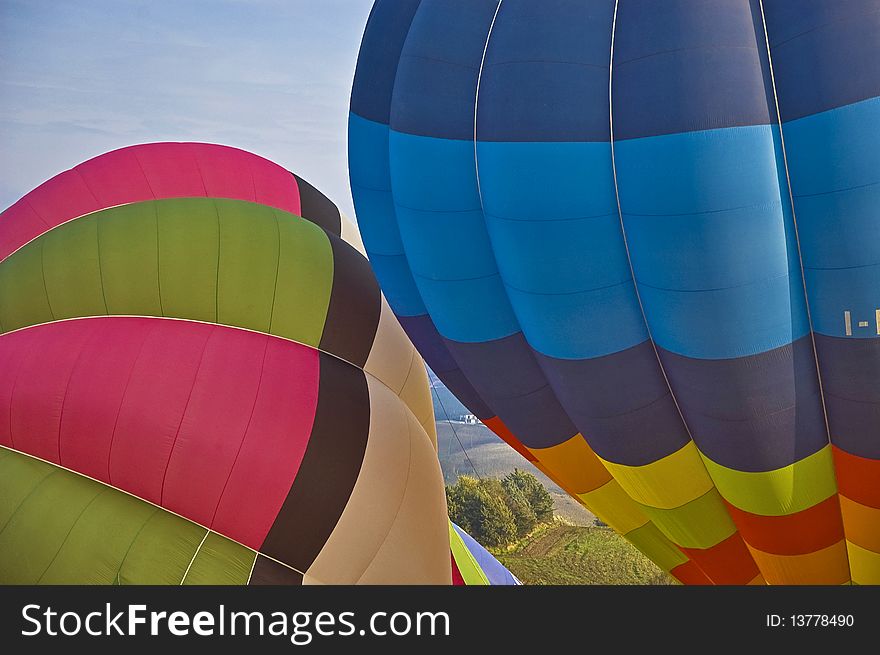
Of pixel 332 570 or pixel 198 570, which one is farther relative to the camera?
pixel 332 570

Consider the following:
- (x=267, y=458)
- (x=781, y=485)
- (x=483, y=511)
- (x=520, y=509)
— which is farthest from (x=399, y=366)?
(x=520, y=509)

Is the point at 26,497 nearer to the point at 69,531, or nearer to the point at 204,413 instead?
the point at 69,531

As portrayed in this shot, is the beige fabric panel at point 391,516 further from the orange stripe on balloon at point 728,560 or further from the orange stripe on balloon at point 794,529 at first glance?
the orange stripe on balloon at point 794,529

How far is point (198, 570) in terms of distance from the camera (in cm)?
209

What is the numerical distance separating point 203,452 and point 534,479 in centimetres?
596

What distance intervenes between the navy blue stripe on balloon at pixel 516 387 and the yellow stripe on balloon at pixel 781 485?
356 millimetres

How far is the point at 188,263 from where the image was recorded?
2385mm

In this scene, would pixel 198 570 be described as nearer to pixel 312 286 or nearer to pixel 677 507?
pixel 312 286

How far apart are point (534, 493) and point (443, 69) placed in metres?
6.07

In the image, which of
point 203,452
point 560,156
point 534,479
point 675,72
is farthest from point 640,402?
point 534,479

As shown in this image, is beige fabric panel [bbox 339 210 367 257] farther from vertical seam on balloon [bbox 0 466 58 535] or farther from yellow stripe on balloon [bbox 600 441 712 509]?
yellow stripe on balloon [bbox 600 441 712 509]

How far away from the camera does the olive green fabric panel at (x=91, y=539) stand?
6.75ft

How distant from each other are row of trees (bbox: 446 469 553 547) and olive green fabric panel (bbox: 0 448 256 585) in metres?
4.92

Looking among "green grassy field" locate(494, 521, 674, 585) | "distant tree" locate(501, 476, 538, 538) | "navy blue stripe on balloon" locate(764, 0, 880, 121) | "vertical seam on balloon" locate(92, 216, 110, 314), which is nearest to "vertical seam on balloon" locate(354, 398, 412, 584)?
"vertical seam on balloon" locate(92, 216, 110, 314)
